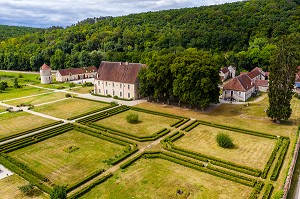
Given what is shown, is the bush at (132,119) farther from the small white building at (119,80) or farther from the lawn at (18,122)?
the small white building at (119,80)

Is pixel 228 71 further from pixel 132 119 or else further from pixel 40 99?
→ pixel 40 99

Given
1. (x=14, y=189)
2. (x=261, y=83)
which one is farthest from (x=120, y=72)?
(x=14, y=189)

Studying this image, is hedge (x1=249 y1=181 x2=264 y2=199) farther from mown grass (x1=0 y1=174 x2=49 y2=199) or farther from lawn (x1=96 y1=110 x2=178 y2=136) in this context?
mown grass (x1=0 y1=174 x2=49 y2=199)

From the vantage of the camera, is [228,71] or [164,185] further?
[228,71]

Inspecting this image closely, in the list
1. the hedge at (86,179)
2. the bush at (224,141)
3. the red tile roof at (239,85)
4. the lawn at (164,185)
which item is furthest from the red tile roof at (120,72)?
the hedge at (86,179)

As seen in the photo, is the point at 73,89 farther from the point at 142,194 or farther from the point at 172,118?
the point at 142,194

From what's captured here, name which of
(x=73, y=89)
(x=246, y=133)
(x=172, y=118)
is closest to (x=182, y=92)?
(x=172, y=118)
